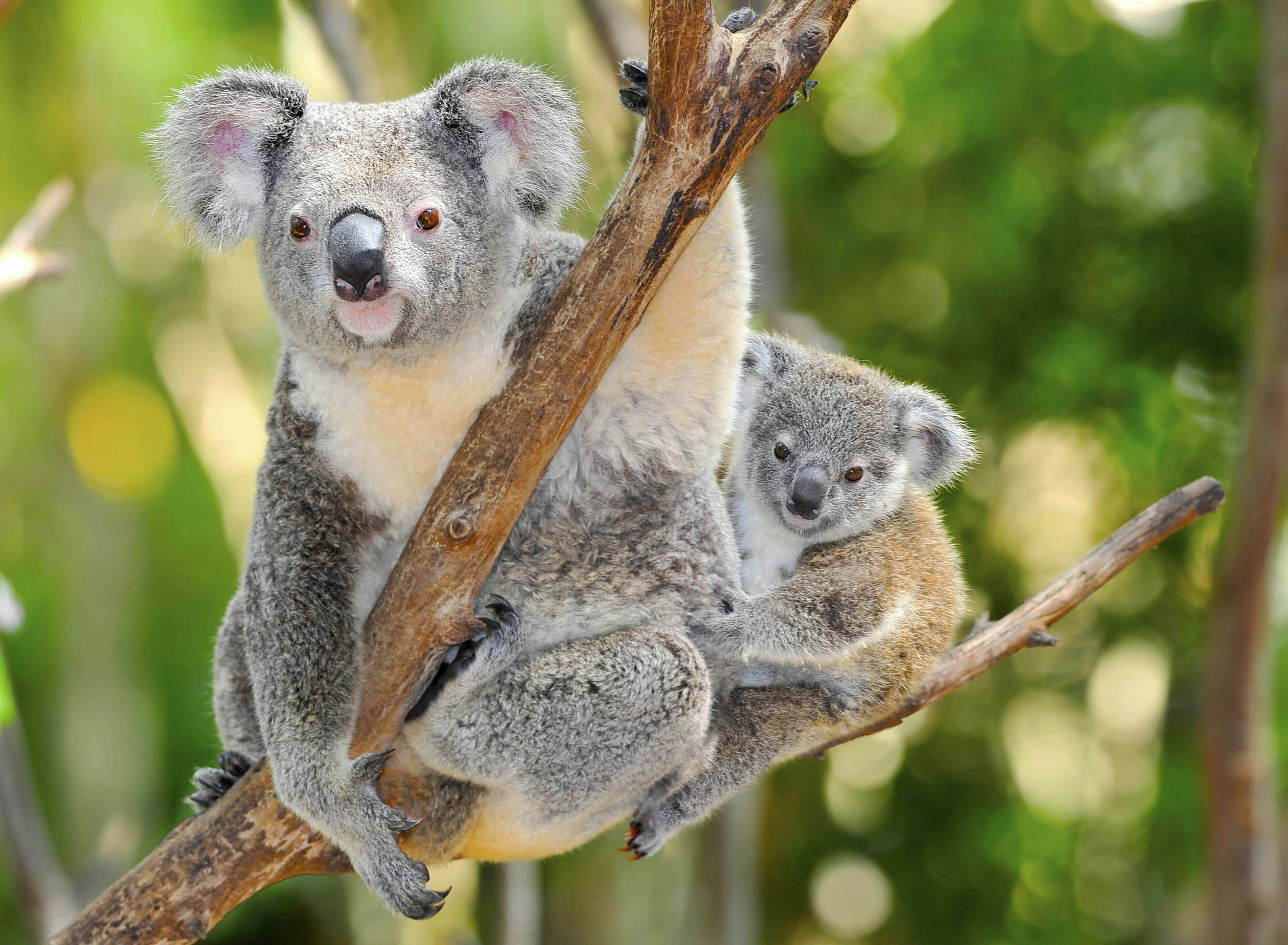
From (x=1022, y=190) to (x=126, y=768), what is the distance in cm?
648

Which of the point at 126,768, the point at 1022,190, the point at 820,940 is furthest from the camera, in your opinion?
the point at 820,940

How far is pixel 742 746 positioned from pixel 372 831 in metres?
0.84

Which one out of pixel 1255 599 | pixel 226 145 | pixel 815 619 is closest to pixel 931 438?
pixel 815 619

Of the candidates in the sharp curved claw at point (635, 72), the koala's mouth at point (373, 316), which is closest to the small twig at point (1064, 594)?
the koala's mouth at point (373, 316)

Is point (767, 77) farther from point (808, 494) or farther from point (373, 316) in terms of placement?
point (808, 494)

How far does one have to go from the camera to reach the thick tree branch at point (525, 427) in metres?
1.86

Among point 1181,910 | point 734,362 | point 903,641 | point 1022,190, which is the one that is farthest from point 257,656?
point 1181,910

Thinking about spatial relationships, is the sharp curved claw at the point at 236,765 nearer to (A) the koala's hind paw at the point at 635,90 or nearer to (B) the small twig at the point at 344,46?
(A) the koala's hind paw at the point at 635,90

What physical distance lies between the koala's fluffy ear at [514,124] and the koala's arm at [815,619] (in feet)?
3.24

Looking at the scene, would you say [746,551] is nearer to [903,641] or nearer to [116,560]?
[903,641]

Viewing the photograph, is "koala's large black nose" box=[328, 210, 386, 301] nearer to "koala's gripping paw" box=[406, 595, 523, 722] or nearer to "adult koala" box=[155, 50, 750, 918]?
"adult koala" box=[155, 50, 750, 918]

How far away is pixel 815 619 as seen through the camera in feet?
8.36

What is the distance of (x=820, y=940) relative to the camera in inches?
337

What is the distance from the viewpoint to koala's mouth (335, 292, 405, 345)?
2064mm
